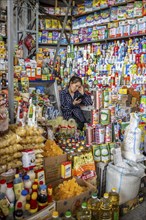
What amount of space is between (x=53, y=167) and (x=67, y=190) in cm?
28

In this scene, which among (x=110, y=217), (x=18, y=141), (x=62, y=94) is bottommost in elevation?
(x=110, y=217)

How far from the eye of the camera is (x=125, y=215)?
2.52 metres

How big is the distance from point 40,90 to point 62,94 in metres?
0.51

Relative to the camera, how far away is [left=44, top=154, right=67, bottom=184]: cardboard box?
245 centimetres

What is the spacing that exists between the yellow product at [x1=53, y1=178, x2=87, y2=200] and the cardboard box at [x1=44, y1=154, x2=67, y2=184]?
12 centimetres

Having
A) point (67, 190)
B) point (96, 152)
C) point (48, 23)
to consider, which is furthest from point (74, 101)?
point (48, 23)

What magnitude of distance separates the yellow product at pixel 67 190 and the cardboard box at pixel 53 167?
125mm

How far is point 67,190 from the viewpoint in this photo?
2.33 m

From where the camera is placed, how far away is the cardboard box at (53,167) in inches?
96.5

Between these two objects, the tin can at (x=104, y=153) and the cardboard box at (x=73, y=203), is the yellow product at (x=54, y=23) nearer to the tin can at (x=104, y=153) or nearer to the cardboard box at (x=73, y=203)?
the tin can at (x=104, y=153)

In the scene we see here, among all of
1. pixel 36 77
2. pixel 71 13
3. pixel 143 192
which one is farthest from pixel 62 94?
pixel 71 13

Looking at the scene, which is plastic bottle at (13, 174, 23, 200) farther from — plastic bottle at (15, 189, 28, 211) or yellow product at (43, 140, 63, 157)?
yellow product at (43, 140, 63, 157)

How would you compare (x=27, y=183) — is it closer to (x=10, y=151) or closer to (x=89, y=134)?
(x=10, y=151)

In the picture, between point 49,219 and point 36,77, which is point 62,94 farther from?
point 49,219
